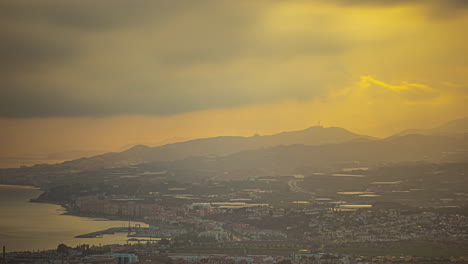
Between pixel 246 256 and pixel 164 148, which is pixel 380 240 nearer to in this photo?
pixel 246 256

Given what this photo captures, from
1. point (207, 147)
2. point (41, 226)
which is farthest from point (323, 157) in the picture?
point (41, 226)

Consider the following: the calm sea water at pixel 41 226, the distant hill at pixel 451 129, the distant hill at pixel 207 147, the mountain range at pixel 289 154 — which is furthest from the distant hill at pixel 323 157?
the calm sea water at pixel 41 226

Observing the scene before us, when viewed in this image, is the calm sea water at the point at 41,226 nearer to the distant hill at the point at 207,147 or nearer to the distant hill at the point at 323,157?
the distant hill at the point at 323,157

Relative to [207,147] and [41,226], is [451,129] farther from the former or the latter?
[41,226]

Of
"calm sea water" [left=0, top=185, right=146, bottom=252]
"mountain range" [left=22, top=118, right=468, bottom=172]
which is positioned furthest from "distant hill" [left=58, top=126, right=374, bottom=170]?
"calm sea water" [left=0, top=185, right=146, bottom=252]

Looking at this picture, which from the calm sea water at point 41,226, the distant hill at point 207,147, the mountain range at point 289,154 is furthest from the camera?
the distant hill at point 207,147

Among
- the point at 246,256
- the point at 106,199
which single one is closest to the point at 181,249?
the point at 246,256
